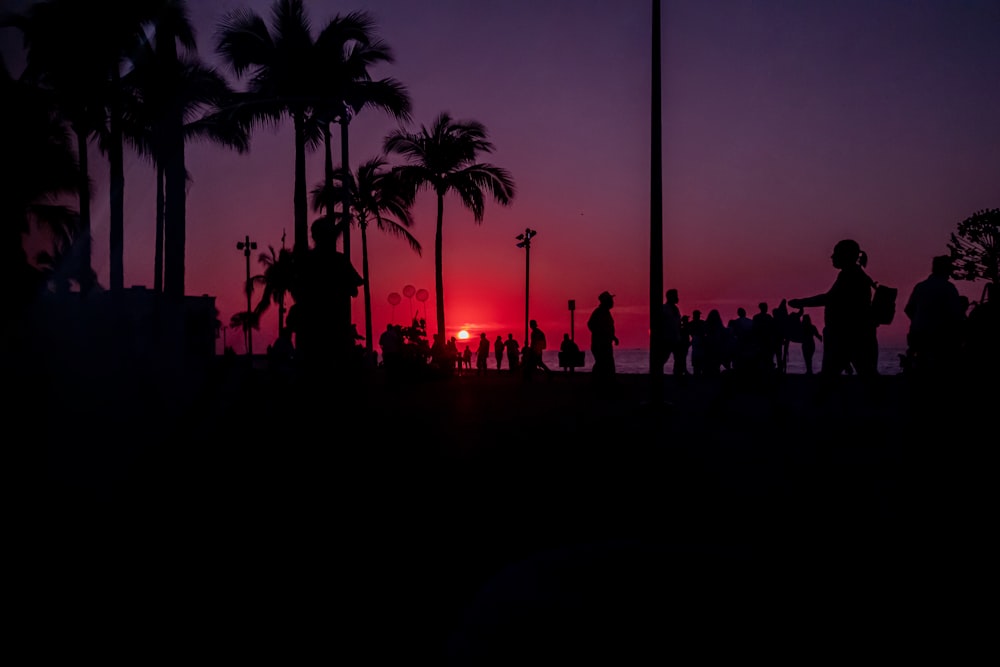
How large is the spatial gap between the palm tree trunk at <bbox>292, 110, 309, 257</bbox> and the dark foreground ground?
16443mm

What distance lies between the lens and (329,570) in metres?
3.37

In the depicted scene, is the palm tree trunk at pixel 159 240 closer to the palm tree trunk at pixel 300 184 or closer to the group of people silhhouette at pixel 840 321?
the palm tree trunk at pixel 300 184

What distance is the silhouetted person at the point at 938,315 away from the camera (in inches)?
362

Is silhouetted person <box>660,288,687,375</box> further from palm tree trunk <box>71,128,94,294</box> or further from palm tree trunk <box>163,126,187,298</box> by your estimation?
palm tree trunk <box>71,128,94,294</box>

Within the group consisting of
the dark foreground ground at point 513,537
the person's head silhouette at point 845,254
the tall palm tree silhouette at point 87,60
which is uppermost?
the tall palm tree silhouette at point 87,60

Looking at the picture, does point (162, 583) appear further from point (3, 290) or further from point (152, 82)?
point (152, 82)

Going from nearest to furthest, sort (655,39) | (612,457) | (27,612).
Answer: (27,612)
(612,457)
(655,39)

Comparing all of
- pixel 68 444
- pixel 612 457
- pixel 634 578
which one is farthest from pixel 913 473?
pixel 68 444

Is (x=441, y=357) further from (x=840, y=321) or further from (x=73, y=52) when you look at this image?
(x=840, y=321)

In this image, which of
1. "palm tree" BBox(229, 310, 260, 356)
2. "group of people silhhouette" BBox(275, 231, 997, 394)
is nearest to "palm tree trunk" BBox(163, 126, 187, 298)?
"group of people silhhouette" BBox(275, 231, 997, 394)

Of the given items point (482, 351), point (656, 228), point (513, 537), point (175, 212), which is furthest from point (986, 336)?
point (482, 351)

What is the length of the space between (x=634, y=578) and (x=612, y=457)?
177 inches

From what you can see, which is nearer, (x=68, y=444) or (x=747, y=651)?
(x=747, y=651)

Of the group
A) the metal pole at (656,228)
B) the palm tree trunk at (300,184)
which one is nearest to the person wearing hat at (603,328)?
the metal pole at (656,228)
